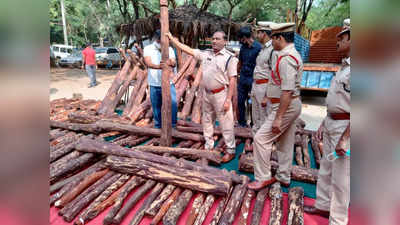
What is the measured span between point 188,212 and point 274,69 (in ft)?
5.97

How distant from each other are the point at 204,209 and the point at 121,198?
0.92 meters

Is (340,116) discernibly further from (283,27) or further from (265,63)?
(265,63)

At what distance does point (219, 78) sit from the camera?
3.62 meters

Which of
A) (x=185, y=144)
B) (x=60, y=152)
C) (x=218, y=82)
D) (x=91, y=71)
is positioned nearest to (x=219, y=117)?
(x=218, y=82)

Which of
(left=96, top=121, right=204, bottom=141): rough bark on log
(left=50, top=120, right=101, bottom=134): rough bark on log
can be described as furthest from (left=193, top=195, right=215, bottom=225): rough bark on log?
(left=50, top=120, right=101, bottom=134): rough bark on log

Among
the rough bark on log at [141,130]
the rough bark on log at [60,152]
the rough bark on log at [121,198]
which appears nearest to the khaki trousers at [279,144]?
the rough bark on log at [121,198]

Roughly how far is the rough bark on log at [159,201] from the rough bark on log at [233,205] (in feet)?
2.16

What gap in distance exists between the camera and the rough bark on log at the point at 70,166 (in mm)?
3080

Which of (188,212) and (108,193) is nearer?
(188,212)

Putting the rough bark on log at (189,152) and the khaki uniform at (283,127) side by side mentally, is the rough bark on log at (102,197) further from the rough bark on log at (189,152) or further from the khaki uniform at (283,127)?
the khaki uniform at (283,127)

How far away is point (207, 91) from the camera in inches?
149
